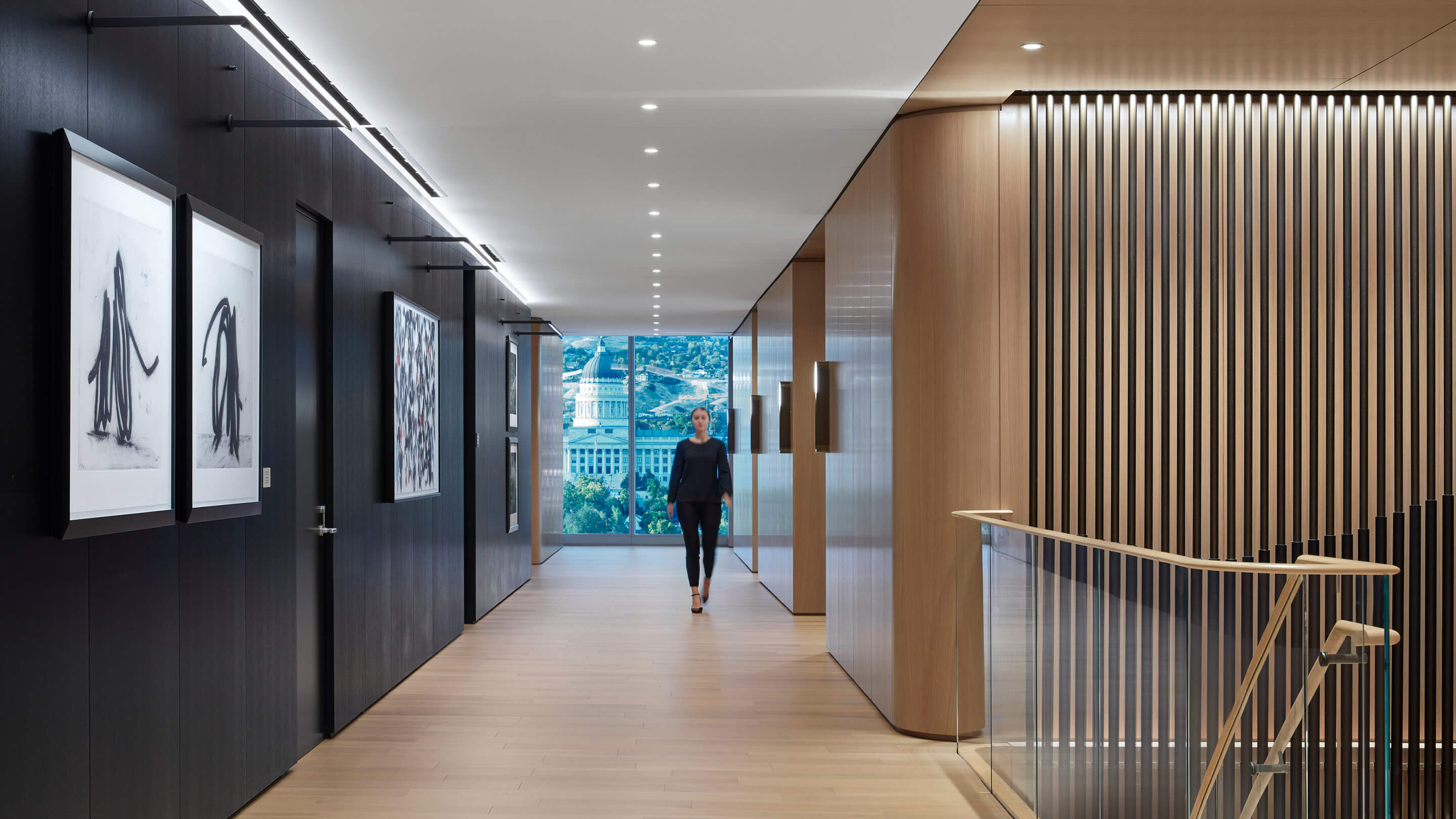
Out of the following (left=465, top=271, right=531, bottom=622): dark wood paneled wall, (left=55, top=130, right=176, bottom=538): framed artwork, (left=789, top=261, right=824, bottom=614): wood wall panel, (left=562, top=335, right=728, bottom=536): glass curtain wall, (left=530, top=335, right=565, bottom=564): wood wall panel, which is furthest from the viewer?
(left=562, top=335, right=728, bottom=536): glass curtain wall

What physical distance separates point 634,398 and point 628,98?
11.0 meters

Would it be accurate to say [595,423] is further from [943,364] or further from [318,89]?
[318,89]

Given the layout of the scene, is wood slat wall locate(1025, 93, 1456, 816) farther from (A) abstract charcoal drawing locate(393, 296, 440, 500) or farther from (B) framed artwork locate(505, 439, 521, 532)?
(B) framed artwork locate(505, 439, 521, 532)

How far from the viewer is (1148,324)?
458 centimetres

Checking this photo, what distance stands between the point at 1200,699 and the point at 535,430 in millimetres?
9969

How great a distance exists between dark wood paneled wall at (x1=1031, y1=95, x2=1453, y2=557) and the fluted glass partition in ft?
3.83

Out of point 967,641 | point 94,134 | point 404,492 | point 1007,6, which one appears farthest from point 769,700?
point 94,134

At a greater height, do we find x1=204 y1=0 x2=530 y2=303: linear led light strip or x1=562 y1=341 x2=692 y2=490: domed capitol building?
x1=204 y1=0 x2=530 y2=303: linear led light strip

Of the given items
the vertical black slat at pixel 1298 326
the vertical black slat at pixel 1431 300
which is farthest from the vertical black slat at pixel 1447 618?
the vertical black slat at pixel 1298 326

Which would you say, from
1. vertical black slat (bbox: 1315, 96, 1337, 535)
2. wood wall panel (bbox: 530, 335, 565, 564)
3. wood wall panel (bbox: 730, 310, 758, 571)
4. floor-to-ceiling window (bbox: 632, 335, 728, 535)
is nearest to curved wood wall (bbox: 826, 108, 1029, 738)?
vertical black slat (bbox: 1315, 96, 1337, 535)

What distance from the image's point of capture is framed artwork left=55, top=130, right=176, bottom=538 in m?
2.49

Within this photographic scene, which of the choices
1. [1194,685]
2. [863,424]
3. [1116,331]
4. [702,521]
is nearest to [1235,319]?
[1116,331]

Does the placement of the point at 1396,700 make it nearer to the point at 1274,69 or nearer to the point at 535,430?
the point at 1274,69

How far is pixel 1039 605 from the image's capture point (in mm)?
3455
